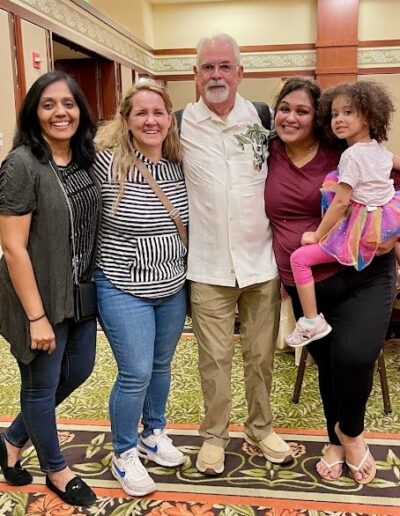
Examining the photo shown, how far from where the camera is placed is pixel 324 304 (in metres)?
1.94

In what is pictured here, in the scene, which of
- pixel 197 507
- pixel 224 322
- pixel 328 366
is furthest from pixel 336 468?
pixel 224 322

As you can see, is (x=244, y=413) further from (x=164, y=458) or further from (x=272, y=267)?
(x=272, y=267)

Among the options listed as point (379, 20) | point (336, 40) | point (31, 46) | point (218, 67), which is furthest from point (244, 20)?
point (218, 67)

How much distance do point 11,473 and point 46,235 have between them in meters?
1.06

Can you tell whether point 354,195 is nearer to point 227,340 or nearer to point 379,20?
point 227,340

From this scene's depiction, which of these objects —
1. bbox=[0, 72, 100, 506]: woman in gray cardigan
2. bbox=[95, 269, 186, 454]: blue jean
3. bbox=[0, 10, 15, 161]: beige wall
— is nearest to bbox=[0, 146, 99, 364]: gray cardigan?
bbox=[0, 72, 100, 506]: woman in gray cardigan

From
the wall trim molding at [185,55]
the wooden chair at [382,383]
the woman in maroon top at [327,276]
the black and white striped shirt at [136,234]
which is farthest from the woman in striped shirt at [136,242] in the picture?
the wall trim molding at [185,55]

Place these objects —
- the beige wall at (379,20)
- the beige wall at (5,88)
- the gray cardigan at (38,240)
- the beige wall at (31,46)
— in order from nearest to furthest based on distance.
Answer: the gray cardigan at (38,240) < the beige wall at (5,88) < the beige wall at (31,46) < the beige wall at (379,20)

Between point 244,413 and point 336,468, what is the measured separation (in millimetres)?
636

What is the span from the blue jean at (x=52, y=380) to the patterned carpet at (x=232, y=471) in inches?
9.2

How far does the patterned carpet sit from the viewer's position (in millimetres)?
1933

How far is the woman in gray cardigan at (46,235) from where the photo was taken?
161cm

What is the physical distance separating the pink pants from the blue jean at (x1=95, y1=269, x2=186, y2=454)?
457mm

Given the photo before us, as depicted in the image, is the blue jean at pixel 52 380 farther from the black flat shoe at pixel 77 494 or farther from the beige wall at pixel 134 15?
the beige wall at pixel 134 15
